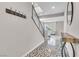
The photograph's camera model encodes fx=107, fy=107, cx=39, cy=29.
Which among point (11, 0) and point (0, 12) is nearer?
point (0, 12)

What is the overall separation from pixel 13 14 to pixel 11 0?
0.37 metres

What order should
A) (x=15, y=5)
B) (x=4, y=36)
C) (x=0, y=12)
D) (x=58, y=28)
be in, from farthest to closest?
1. (x=58, y=28)
2. (x=15, y=5)
3. (x=4, y=36)
4. (x=0, y=12)

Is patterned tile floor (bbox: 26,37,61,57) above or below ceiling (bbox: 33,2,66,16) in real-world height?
below

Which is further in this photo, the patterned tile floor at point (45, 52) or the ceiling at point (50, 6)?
the ceiling at point (50, 6)

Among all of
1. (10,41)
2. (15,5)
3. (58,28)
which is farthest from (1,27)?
(58,28)

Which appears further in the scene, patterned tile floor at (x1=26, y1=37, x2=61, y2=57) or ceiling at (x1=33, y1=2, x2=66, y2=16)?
ceiling at (x1=33, y1=2, x2=66, y2=16)

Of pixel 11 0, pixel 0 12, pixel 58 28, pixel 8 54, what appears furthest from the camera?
pixel 58 28

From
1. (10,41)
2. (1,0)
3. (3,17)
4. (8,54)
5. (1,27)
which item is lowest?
(8,54)

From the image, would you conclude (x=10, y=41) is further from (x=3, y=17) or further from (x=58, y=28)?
(x=58, y=28)

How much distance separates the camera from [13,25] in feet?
9.66

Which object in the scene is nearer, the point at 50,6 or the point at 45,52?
the point at 45,52

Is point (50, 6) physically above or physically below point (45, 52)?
above

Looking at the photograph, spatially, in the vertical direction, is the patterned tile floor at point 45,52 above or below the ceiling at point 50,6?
below

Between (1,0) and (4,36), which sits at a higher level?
(1,0)
